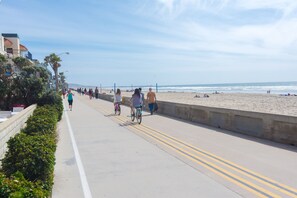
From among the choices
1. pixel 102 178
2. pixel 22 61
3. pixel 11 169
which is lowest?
pixel 102 178

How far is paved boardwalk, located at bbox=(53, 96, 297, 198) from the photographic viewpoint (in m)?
5.43

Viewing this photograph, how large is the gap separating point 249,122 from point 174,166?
5.21 metres

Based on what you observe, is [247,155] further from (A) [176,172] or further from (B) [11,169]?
(B) [11,169]

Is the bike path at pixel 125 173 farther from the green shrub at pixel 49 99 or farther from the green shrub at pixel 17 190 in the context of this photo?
the green shrub at pixel 49 99

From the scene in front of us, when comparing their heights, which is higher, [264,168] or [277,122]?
[277,122]

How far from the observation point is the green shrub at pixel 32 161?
510 centimetres

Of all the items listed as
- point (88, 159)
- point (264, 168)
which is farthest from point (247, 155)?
point (88, 159)

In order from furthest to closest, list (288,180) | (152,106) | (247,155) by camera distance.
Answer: (152,106) → (247,155) → (288,180)

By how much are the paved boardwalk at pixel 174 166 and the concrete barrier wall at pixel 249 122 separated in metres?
0.47

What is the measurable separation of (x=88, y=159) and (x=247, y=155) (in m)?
4.14

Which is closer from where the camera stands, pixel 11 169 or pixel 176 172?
pixel 11 169

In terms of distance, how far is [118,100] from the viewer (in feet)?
65.7

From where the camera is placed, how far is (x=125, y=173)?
6.51m

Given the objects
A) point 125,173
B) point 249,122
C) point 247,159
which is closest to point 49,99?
point 249,122
